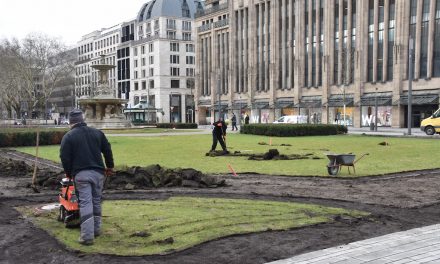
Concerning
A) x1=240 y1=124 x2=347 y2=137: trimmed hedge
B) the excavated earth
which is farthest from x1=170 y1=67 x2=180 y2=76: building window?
the excavated earth

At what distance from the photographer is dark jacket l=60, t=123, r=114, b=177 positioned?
23.6 feet

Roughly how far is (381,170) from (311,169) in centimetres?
230

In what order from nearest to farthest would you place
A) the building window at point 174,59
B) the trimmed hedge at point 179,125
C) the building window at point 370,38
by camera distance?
the trimmed hedge at point 179,125 → the building window at point 370,38 → the building window at point 174,59

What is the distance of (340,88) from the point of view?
66.7 m

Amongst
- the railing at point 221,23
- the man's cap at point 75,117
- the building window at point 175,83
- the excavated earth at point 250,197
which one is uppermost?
the railing at point 221,23

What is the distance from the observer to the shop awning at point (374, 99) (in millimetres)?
59344

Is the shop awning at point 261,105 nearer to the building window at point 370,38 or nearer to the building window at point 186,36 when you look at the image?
the building window at point 370,38

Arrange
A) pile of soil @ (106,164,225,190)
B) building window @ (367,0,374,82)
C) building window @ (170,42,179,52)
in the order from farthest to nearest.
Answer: building window @ (170,42,179,52) < building window @ (367,0,374,82) < pile of soil @ (106,164,225,190)

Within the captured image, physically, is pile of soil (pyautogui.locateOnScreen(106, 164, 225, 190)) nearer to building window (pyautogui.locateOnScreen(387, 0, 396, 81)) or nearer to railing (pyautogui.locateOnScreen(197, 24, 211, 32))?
building window (pyautogui.locateOnScreen(387, 0, 396, 81))

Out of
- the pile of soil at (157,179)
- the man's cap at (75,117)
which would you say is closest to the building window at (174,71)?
the pile of soil at (157,179)

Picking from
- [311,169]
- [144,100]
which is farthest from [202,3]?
[311,169]

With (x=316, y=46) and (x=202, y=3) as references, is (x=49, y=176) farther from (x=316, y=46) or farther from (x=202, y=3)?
(x=202, y=3)

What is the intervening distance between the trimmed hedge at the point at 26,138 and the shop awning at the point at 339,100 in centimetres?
4370

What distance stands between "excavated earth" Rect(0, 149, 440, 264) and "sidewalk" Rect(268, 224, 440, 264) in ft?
1.00
